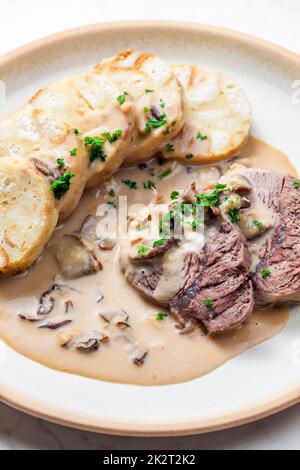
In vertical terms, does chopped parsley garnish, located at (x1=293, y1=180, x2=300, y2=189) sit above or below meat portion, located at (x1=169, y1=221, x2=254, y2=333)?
above

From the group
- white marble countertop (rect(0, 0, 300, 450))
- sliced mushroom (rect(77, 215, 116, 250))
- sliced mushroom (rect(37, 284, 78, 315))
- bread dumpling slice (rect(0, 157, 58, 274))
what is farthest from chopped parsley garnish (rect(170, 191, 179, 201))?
white marble countertop (rect(0, 0, 300, 450))

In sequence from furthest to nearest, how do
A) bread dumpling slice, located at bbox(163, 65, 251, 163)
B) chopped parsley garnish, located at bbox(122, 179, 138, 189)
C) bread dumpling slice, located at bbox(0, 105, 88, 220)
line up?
bread dumpling slice, located at bbox(163, 65, 251, 163) → chopped parsley garnish, located at bbox(122, 179, 138, 189) → bread dumpling slice, located at bbox(0, 105, 88, 220)

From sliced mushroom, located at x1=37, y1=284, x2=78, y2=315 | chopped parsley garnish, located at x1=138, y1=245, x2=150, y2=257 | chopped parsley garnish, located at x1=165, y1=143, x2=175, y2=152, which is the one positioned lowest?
sliced mushroom, located at x1=37, y1=284, x2=78, y2=315

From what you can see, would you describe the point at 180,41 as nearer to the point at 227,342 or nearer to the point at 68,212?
the point at 68,212

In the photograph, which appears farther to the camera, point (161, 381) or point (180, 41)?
point (180, 41)

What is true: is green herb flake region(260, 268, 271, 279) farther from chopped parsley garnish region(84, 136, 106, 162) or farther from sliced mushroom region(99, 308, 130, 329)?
chopped parsley garnish region(84, 136, 106, 162)

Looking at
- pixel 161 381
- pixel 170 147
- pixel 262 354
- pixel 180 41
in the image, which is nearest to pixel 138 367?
pixel 161 381

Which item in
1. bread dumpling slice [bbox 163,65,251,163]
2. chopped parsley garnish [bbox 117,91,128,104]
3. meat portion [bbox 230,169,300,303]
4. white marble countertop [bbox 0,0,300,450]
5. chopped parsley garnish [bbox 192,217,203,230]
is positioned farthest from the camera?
white marble countertop [bbox 0,0,300,450]
